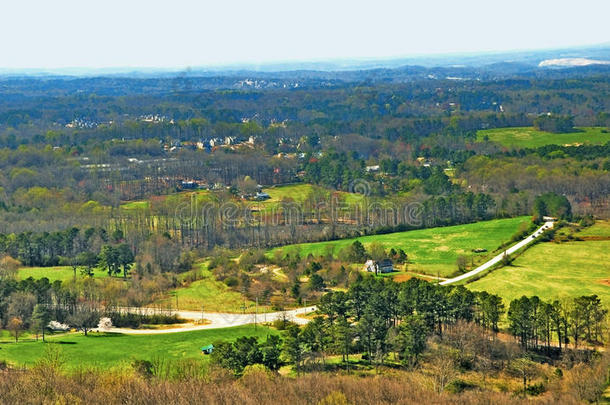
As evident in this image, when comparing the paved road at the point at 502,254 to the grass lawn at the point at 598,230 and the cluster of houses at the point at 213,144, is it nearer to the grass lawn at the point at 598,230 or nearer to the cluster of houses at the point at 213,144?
the grass lawn at the point at 598,230

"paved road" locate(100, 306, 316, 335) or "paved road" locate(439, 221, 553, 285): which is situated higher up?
"paved road" locate(439, 221, 553, 285)

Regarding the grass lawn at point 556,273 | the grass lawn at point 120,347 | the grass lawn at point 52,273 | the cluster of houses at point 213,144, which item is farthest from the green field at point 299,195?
the grass lawn at point 120,347

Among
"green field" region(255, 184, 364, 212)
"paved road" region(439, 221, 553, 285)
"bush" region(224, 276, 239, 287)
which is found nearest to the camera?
"paved road" region(439, 221, 553, 285)

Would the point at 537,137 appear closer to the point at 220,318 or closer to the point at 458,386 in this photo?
the point at 220,318

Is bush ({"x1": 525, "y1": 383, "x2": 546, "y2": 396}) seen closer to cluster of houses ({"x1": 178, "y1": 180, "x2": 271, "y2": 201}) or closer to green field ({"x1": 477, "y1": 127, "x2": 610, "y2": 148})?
cluster of houses ({"x1": 178, "y1": 180, "x2": 271, "y2": 201})


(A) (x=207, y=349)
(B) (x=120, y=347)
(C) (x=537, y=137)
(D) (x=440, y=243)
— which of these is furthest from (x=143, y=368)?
(C) (x=537, y=137)

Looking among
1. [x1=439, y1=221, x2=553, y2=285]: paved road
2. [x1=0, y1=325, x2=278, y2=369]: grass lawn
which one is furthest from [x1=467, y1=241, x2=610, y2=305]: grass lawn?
[x1=0, y1=325, x2=278, y2=369]: grass lawn

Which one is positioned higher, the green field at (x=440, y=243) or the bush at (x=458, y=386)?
the bush at (x=458, y=386)

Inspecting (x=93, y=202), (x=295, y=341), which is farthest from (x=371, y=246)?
(x=93, y=202)
